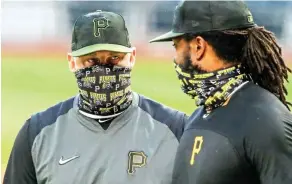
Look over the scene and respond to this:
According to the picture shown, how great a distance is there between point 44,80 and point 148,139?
1342 centimetres

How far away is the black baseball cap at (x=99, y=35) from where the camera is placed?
13.8 feet

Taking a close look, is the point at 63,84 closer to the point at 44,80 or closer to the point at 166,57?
the point at 44,80

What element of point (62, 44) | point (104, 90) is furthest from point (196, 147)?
point (62, 44)

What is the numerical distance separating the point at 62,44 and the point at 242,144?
1760cm

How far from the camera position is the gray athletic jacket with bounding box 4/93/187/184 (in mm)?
4016

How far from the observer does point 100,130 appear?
13.6 feet

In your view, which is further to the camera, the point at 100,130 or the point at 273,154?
the point at 100,130

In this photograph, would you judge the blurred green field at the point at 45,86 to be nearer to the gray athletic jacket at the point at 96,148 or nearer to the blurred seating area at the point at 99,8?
the blurred seating area at the point at 99,8

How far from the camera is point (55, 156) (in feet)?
13.4

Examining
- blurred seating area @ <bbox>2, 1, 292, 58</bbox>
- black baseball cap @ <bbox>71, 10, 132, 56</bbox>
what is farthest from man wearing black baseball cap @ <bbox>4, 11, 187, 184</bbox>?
blurred seating area @ <bbox>2, 1, 292, 58</bbox>

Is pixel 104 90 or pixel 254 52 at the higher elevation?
pixel 254 52

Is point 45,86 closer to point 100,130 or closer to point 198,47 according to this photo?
point 100,130

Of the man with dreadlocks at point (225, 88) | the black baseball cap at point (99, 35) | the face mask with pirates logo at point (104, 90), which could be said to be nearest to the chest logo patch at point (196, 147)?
the man with dreadlocks at point (225, 88)

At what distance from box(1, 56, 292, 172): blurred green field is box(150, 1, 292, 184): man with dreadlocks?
736cm
